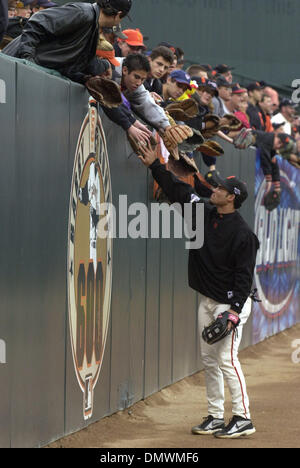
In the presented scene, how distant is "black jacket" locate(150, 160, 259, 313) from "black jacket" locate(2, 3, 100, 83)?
172 centimetres

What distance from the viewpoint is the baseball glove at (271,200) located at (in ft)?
47.9

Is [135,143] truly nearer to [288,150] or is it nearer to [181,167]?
[181,167]

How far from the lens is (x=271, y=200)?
14719 millimetres

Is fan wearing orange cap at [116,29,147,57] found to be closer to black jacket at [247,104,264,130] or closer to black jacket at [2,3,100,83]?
black jacket at [2,3,100,83]

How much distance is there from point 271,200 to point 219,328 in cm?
767

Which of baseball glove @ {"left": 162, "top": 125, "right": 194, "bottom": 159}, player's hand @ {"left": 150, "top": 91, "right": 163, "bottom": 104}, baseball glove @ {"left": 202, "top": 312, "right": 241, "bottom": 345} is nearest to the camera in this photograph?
baseball glove @ {"left": 202, "top": 312, "right": 241, "bottom": 345}

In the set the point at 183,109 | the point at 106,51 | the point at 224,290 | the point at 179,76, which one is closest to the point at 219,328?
the point at 224,290

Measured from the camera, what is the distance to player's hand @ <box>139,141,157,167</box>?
7.88 metres

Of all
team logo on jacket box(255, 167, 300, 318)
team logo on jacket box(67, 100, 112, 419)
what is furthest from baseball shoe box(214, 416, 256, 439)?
team logo on jacket box(255, 167, 300, 318)

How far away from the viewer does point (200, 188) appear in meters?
10.1

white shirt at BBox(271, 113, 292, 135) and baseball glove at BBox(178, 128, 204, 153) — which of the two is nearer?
baseball glove at BBox(178, 128, 204, 153)

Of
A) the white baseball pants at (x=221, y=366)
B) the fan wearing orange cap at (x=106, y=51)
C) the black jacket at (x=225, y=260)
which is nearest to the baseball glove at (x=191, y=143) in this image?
the black jacket at (x=225, y=260)
